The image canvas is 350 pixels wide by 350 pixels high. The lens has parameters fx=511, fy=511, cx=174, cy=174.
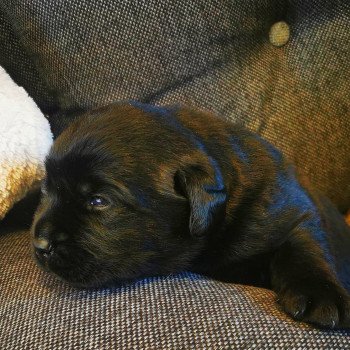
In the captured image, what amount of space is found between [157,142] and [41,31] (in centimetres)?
71

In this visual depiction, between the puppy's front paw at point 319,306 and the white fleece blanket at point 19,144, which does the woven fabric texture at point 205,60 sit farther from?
the puppy's front paw at point 319,306

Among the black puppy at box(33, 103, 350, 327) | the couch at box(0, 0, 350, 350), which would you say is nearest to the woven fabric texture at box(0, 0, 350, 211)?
the couch at box(0, 0, 350, 350)

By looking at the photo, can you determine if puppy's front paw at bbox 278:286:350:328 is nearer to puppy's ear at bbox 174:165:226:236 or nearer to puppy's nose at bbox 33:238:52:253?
puppy's ear at bbox 174:165:226:236

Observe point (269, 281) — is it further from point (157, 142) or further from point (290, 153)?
point (290, 153)

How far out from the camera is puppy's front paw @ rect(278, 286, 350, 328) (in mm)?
1005

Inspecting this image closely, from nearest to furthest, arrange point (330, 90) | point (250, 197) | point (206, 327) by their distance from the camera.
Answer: point (206, 327), point (250, 197), point (330, 90)

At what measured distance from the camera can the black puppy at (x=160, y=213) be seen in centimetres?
115

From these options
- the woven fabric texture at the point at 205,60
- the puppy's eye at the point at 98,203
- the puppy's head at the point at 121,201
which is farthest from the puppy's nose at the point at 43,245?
the woven fabric texture at the point at 205,60

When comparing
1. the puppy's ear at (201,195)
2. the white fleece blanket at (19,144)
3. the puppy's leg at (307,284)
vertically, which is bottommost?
the white fleece blanket at (19,144)

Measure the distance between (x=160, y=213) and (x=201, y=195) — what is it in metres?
0.11

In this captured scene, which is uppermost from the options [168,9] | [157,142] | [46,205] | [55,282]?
[168,9]

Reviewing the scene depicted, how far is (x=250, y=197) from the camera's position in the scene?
130cm

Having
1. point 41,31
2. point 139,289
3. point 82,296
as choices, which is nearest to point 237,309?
point 139,289

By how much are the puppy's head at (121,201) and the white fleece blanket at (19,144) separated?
0.88 feet
